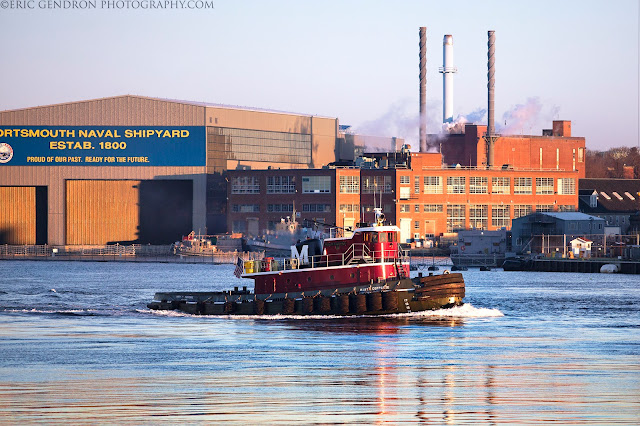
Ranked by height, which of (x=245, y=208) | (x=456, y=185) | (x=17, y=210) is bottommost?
(x=17, y=210)

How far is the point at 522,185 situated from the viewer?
173m

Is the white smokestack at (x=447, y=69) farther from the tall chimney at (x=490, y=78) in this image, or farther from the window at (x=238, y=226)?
the window at (x=238, y=226)

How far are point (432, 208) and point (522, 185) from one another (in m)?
16.6

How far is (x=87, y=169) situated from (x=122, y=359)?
12106cm

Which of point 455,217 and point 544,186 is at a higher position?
point 544,186

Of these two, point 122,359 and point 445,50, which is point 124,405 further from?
point 445,50

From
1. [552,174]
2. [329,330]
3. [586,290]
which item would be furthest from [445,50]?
[329,330]

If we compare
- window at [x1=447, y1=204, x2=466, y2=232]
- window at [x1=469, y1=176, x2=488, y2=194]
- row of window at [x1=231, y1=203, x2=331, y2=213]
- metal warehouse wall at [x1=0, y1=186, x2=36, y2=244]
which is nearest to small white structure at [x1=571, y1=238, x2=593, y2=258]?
window at [x1=447, y1=204, x2=466, y2=232]

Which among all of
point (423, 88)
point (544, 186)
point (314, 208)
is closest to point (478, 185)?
point (544, 186)

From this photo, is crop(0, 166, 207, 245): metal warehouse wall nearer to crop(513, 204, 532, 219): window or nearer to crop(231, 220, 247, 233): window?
crop(231, 220, 247, 233): window

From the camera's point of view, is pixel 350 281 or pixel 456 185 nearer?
pixel 350 281

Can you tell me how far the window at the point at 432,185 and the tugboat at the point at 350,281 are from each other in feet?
340

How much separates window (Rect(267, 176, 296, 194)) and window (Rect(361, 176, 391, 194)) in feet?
34.1

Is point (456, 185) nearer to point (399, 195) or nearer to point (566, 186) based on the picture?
point (399, 195)
